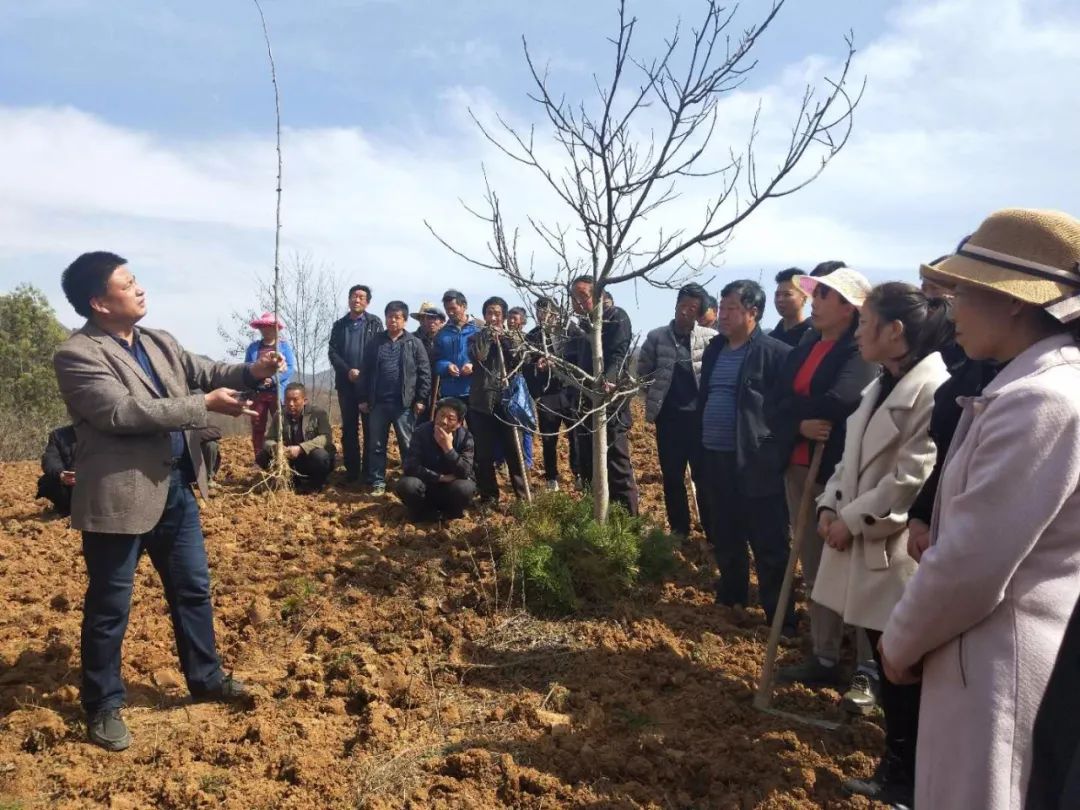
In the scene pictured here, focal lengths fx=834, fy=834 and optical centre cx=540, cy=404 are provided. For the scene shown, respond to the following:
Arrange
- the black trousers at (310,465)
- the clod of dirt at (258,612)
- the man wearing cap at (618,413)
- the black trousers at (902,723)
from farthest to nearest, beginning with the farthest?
the black trousers at (310,465) → the man wearing cap at (618,413) → the clod of dirt at (258,612) → the black trousers at (902,723)

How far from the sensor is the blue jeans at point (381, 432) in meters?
8.20

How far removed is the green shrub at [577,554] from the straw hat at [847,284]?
2004mm

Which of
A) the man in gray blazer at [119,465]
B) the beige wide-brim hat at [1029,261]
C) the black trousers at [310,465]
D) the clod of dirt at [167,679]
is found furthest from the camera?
the black trousers at [310,465]

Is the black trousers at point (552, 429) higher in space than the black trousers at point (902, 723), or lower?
higher

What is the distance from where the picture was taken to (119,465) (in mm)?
3562

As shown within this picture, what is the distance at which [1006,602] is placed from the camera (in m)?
1.73

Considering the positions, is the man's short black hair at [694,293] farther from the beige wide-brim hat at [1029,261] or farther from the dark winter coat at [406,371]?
the beige wide-brim hat at [1029,261]

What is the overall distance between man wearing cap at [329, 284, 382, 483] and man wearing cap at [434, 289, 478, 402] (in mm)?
743

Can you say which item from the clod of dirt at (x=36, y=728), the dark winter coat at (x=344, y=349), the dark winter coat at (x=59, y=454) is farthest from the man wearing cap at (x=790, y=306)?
the dark winter coat at (x=59, y=454)

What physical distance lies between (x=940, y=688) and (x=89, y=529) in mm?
3231

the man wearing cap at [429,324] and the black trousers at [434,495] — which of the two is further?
the man wearing cap at [429,324]

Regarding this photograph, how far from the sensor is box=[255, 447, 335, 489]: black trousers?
26.6 ft

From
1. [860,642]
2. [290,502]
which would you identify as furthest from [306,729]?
[290,502]

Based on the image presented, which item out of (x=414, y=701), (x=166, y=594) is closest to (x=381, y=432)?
(x=166, y=594)
